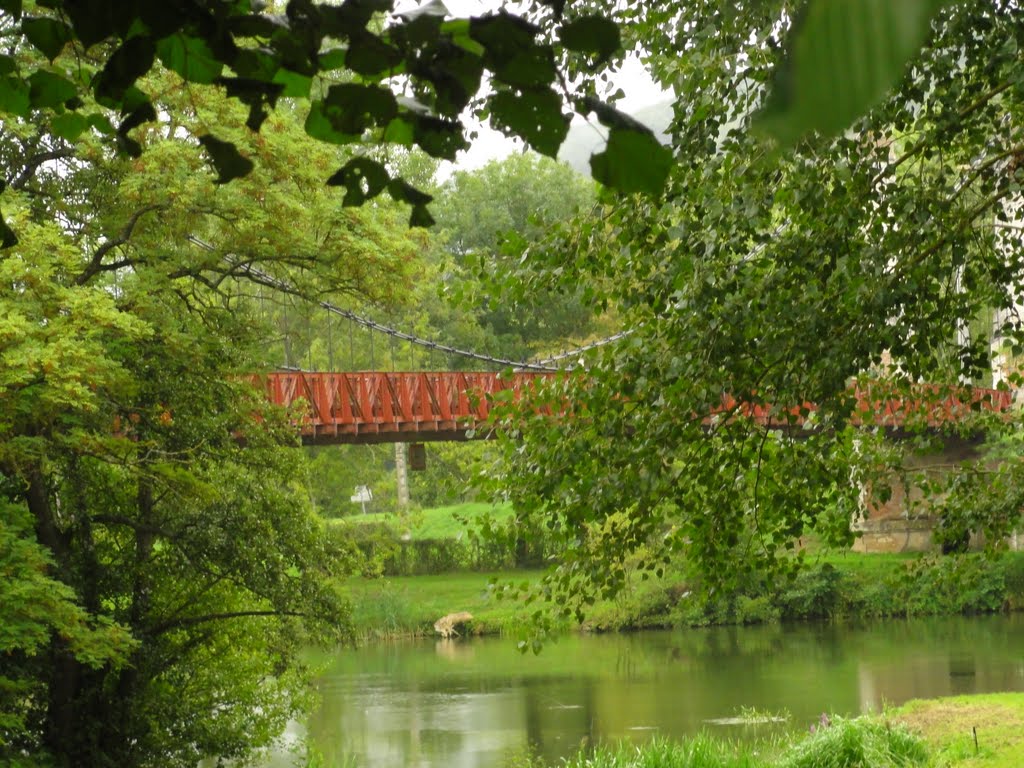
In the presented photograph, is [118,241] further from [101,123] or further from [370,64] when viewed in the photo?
[370,64]

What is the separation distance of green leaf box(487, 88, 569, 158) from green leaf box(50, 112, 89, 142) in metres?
0.68

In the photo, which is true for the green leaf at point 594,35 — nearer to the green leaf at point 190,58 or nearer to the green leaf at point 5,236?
the green leaf at point 190,58

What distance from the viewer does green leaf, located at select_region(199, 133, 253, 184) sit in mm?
1293

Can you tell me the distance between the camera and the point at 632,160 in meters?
1.03

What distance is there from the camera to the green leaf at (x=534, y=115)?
1126 mm

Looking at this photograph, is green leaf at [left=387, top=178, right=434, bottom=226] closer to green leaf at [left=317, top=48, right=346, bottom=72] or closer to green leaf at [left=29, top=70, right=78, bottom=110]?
green leaf at [left=317, top=48, right=346, bottom=72]

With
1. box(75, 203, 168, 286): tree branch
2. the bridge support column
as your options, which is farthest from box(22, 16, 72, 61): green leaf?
the bridge support column

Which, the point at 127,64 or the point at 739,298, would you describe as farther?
the point at 739,298

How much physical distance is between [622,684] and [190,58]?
17591 mm

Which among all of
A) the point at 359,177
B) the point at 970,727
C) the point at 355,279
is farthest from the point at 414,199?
the point at 970,727

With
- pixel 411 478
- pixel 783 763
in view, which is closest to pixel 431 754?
pixel 783 763

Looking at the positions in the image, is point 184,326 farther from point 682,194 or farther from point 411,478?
point 411,478

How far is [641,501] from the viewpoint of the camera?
4.87m

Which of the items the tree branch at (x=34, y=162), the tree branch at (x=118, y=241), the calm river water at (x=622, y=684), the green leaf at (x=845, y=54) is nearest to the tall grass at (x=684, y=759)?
the calm river water at (x=622, y=684)
